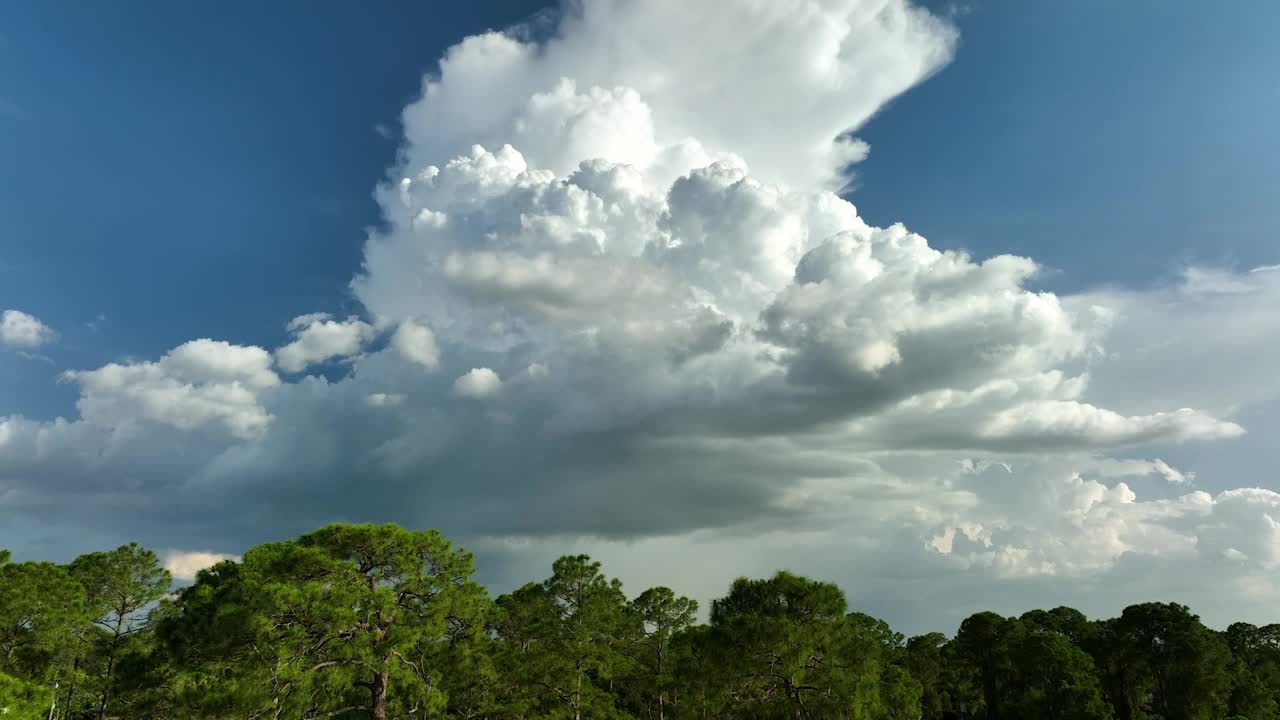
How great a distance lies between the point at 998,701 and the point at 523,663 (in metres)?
63.5

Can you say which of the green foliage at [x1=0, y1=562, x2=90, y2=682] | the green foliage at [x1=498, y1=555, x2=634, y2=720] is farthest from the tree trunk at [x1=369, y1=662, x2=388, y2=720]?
the green foliage at [x1=0, y1=562, x2=90, y2=682]

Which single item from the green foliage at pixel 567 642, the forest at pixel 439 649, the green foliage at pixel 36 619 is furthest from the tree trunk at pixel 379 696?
the green foliage at pixel 36 619

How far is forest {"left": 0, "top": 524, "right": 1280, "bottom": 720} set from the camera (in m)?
29.9

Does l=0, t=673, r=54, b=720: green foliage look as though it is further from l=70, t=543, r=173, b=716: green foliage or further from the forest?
l=70, t=543, r=173, b=716: green foliage

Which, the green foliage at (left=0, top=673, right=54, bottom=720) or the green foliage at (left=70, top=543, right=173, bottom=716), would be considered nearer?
the green foliage at (left=0, top=673, right=54, bottom=720)

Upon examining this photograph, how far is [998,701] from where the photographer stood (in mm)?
83750

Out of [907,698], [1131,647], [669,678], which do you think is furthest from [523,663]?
[1131,647]

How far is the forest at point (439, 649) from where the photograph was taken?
29.9 meters

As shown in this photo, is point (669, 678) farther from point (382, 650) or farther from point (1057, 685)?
point (1057, 685)

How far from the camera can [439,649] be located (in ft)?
117

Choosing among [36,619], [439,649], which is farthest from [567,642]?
[36,619]

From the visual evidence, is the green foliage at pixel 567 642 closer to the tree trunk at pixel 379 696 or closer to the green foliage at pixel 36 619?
the tree trunk at pixel 379 696

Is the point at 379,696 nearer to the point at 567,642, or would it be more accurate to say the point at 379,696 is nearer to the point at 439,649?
the point at 439,649

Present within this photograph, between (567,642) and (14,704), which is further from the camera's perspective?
(567,642)
